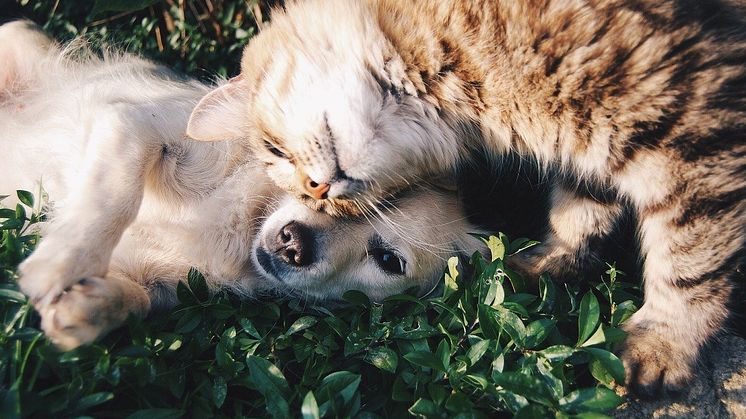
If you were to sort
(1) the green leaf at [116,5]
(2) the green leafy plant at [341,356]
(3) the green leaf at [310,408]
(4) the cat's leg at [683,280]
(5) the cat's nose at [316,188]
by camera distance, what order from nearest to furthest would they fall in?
1. (3) the green leaf at [310,408]
2. (2) the green leafy plant at [341,356]
3. (4) the cat's leg at [683,280]
4. (5) the cat's nose at [316,188]
5. (1) the green leaf at [116,5]

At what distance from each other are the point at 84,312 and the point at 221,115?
3.56ft

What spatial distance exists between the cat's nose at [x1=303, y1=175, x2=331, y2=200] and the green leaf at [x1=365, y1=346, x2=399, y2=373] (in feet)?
2.09

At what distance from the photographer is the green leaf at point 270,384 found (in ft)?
6.84

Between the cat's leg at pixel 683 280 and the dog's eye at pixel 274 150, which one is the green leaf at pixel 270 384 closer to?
the dog's eye at pixel 274 150

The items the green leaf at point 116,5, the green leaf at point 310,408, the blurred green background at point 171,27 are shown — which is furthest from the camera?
the blurred green background at point 171,27

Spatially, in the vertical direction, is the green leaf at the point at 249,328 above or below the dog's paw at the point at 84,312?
below

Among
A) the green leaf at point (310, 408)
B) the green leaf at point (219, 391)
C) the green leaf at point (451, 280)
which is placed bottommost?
the green leaf at point (219, 391)

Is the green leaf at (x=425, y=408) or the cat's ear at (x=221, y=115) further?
the cat's ear at (x=221, y=115)

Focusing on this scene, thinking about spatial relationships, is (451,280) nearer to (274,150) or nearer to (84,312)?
(274,150)

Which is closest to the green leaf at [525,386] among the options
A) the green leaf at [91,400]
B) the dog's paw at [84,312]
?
the green leaf at [91,400]

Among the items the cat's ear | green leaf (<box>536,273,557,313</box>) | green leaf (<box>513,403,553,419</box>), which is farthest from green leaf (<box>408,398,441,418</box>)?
the cat's ear

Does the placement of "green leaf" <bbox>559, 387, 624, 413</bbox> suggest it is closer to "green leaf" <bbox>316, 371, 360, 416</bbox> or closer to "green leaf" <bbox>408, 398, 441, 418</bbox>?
"green leaf" <bbox>408, 398, 441, 418</bbox>

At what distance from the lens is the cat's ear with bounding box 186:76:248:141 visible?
9.28ft

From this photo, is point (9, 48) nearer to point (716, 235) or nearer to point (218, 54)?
point (218, 54)
